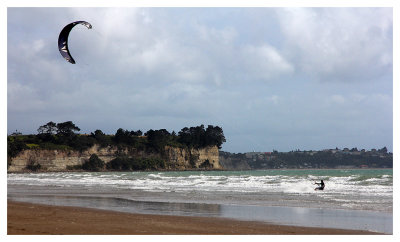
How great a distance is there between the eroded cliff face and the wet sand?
90600mm

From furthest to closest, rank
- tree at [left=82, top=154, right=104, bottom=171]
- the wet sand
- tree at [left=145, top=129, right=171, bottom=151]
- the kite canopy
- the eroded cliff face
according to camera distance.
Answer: tree at [left=145, top=129, right=171, bottom=151] < tree at [left=82, top=154, right=104, bottom=171] < the eroded cliff face < the kite canopy < the wet sand

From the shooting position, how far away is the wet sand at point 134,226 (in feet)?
30.6

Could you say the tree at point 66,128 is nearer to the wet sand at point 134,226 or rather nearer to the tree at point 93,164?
the tree at point 93,164

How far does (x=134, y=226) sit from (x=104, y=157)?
339 ft

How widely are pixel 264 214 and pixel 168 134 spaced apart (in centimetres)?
12142

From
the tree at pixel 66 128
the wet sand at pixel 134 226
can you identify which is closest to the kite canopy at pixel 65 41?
the wet sand at pixel 134 226

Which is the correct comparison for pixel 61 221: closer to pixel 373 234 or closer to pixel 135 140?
pixel 373 234

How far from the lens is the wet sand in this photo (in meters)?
9.33

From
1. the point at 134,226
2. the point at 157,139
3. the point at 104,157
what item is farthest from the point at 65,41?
the point at 157,139

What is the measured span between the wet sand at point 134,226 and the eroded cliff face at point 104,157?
90.6 m

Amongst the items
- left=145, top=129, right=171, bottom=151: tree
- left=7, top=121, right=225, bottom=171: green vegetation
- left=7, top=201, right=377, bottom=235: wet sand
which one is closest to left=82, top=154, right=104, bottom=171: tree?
left=7, top=121, right=225, bottom=171: green vegetation

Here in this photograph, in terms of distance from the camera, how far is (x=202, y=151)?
129250 millimetres

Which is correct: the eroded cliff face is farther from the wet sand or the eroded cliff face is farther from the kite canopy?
the wet sand
